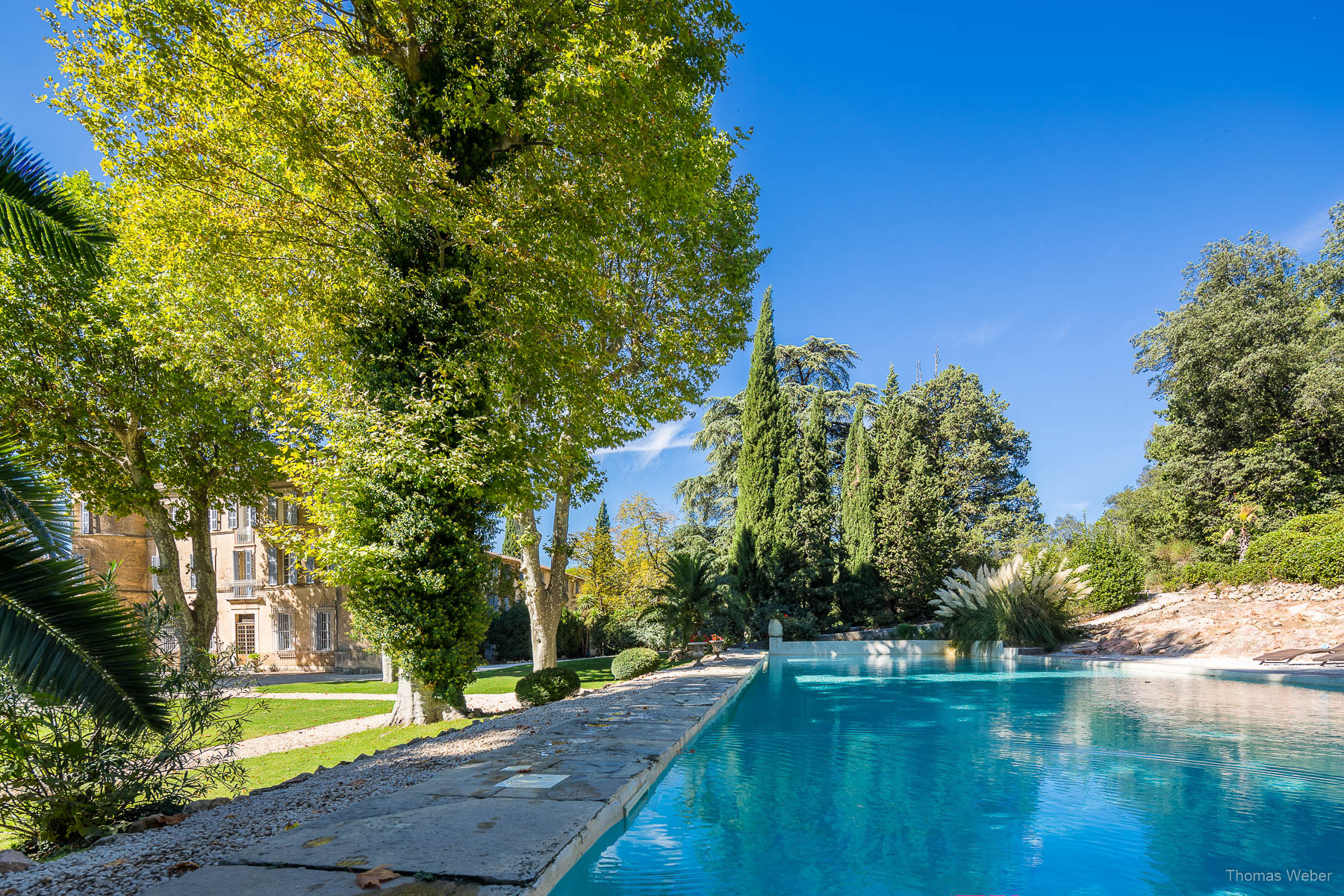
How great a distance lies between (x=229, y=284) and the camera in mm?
9195

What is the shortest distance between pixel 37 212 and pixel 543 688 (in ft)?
27.4

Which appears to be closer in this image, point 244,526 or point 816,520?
point 816,520

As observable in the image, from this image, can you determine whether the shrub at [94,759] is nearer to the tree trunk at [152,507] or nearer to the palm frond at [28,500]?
the palm frond at [28,500]

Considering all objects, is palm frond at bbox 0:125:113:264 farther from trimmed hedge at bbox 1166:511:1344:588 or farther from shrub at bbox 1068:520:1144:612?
trimmed hedge at bbox 1166:511:1344:588

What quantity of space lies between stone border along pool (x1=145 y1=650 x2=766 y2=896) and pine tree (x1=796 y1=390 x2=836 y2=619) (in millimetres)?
16989

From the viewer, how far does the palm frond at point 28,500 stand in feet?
12.1

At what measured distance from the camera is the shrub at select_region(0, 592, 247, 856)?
352 cm

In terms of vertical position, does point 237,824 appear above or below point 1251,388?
below

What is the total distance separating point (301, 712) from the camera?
488 inches

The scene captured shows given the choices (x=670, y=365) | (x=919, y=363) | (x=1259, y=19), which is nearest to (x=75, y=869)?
(x=670, y=365)

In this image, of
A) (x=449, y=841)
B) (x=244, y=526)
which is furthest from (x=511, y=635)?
(x=449, y=841)

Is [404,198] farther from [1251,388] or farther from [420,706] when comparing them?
[1251,388]

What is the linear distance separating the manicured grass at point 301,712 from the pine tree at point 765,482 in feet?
40.5

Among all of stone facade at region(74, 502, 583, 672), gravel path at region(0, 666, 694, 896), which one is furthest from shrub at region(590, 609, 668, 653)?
gravel path at region(0, 666, 694, 896)
